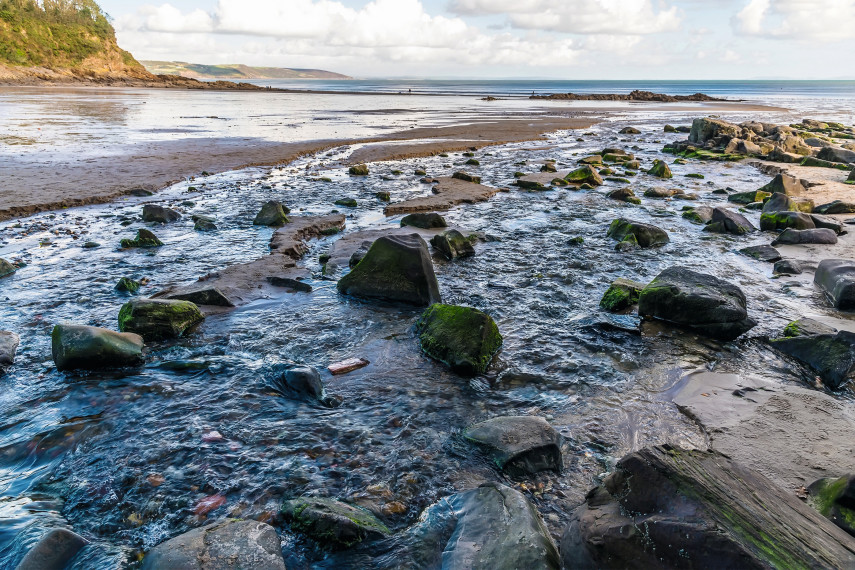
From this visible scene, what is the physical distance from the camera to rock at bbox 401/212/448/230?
1002 cm

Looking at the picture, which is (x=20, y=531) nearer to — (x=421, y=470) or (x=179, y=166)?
(x=421, y=470)

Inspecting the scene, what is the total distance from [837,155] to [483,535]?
21.3 m

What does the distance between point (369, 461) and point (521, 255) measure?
5.65 meters

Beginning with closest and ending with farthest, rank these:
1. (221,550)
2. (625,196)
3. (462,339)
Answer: (221,550)
(462,339)
(625,196)

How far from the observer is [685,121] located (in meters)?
39.6

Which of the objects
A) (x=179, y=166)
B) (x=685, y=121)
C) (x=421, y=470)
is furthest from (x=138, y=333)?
(x=685, y=121)

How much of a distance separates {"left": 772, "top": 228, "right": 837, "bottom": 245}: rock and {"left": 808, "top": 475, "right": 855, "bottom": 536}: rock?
7370mm

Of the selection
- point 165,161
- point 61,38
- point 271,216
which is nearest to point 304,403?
point 271,216

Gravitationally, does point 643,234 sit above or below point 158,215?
below

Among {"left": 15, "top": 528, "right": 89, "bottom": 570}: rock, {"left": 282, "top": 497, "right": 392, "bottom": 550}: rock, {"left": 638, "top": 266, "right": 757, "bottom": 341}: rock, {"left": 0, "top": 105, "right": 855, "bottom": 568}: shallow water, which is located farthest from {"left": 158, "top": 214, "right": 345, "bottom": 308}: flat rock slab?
{"left": 638, "top": 266, "right": 757, "bottom": 341}: rock

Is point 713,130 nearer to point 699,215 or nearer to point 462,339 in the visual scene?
point 699,215

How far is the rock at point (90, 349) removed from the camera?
15.3 feet

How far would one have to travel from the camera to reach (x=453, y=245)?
8.48 meters

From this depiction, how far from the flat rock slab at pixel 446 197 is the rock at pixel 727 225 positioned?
5.20 meters
